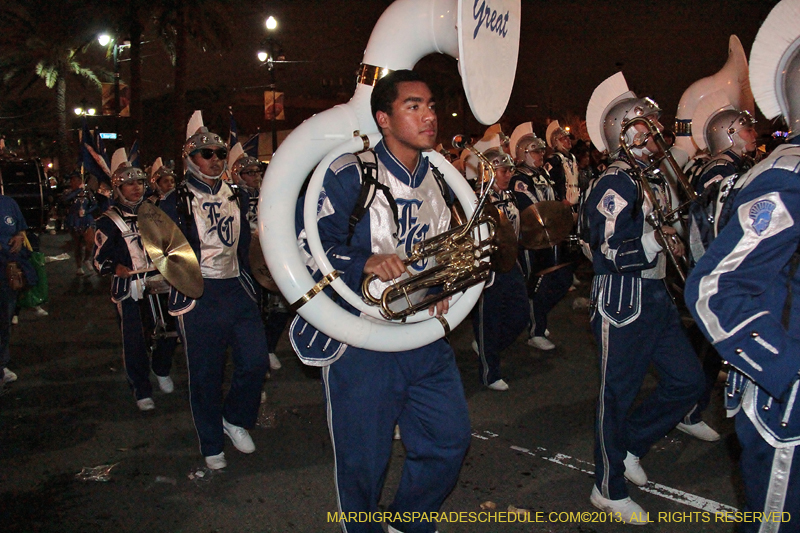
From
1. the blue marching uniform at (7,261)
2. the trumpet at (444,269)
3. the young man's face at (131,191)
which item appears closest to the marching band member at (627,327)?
the trumpet at (444,269)

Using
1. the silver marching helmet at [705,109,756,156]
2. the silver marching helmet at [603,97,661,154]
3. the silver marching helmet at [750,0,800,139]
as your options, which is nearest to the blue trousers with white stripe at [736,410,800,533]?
the silver marching helmet at [750,0,800,139]

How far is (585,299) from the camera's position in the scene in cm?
Answer: 987

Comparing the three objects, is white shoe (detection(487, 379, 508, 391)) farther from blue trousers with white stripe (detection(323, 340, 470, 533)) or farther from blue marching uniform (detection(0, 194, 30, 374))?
blue marching uniform (detection(0, 194, 30, 374))

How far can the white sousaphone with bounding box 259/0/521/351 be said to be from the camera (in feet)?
9.32

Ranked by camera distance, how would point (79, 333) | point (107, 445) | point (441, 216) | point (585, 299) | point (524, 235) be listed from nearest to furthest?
1. point (441, 216)
2. point (107, 445)
3. point (524, 235)
4. point (79, 333)
5. point (585, 299)

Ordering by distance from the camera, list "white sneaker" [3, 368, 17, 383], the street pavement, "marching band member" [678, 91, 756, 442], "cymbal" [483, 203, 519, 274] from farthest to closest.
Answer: "white sneaker" [3, 368, 17, 383]
"cymbal" [483, 203, 519, 274]
"marching band member" [678, 91, 756, 442]
the street pavement

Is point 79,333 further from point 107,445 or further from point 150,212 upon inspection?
point 150,212

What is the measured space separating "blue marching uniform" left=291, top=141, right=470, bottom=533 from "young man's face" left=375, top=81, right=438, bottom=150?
147 millimetres

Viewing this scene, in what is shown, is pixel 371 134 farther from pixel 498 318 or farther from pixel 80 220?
pixel 80 220

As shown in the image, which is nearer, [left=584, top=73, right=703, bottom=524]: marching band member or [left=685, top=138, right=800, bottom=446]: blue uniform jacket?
[left=685, top=138, right=800, bottom=446]: blue uniform jacket

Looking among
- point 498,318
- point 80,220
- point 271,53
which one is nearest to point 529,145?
point 498,318

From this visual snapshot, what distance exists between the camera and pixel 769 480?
2.17m

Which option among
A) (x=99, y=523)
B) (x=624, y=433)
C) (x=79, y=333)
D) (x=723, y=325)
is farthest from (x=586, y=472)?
(x=79, y=333)

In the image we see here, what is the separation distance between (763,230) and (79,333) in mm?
8813
